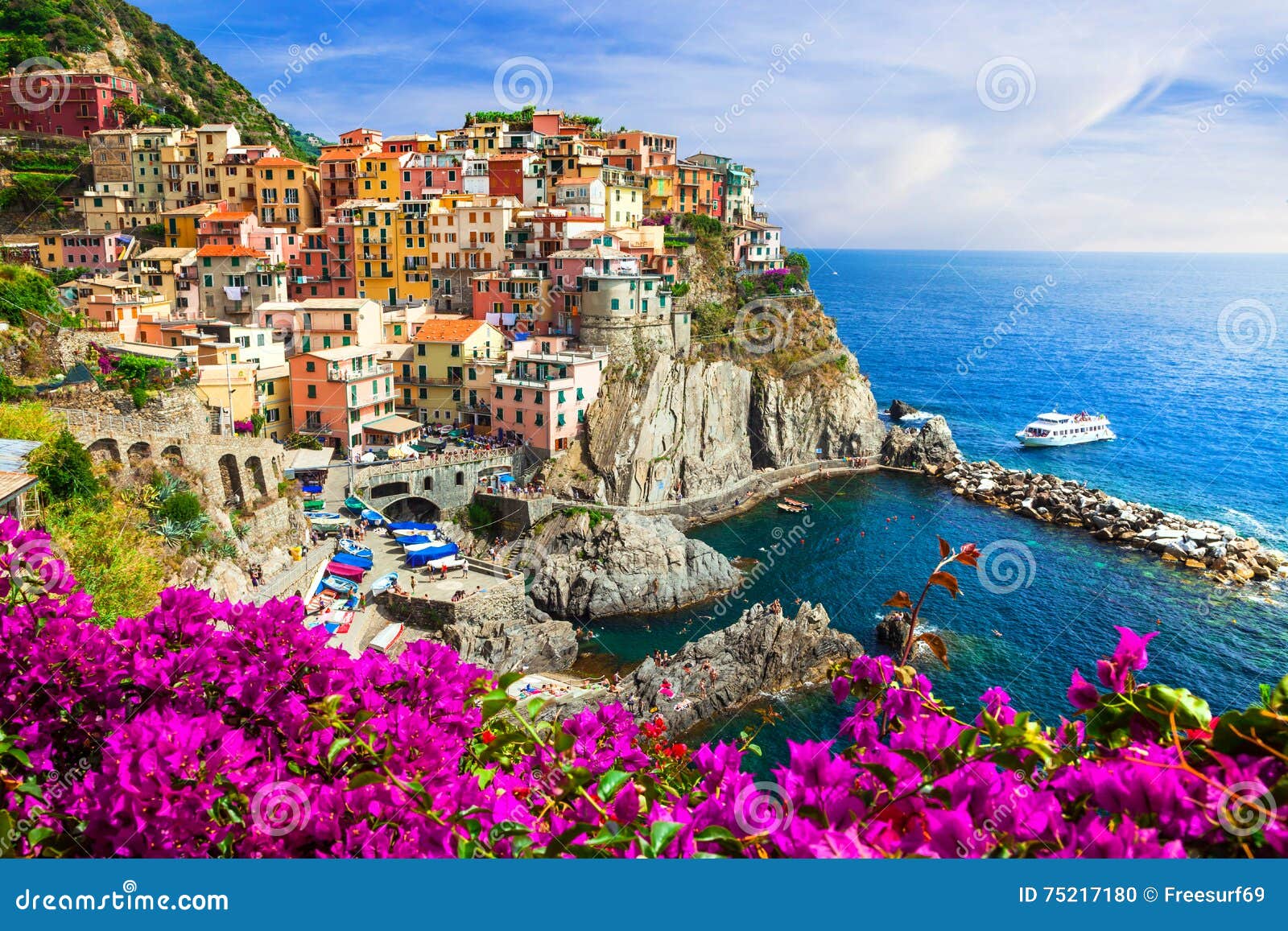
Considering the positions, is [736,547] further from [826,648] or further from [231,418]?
[231,418]

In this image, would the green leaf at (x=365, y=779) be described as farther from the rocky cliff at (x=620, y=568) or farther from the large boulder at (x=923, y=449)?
the large boulder at (x=923, y=449)

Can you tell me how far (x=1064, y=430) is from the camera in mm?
49469

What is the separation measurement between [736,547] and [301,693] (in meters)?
30.8

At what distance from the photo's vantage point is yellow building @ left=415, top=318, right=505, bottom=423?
119ft

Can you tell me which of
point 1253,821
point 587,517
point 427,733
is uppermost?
point 1253,821

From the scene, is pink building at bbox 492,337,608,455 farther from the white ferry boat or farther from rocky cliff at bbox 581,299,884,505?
the white ferry boat

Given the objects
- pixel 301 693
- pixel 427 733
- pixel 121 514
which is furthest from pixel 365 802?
pixel 121 514

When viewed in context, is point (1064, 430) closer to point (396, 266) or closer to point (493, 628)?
point (396, 266)

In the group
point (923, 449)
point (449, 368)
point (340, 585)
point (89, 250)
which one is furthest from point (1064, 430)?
point (89, 250)

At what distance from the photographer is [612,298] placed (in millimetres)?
38281

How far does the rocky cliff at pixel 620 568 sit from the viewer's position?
28.3 m

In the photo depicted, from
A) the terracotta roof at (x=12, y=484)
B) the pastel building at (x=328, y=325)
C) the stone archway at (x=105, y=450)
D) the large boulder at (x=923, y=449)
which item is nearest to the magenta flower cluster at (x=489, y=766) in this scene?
the terracotta roof at (x=12, y=484)

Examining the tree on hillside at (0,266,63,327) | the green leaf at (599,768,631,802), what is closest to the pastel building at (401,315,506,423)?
the tree on hillside at (0,266,63,327)

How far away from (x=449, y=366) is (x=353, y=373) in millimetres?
4375
